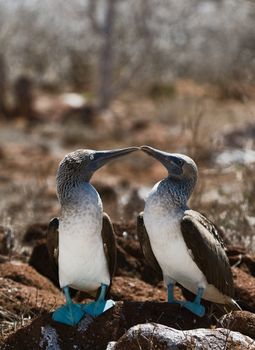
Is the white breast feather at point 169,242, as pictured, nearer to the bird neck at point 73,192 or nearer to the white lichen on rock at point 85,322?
the bird neck at point 73,192

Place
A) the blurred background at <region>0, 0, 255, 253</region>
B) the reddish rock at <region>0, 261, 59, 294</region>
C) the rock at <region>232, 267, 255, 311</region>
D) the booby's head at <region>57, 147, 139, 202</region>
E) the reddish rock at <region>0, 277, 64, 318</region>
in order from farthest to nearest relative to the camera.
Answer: the blurred background at <region>0, 0, 255, 253</region>, the reddish rock at <region>0, 261, 59, 294</region>, the rock at <region>232, 267, 255, 311</region>, the reddish rock at <region>0, 277, 64, 318</region>, the booby's head at <region>57, 147, 139, 202</region>

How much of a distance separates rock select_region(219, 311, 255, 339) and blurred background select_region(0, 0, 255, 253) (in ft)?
6.52

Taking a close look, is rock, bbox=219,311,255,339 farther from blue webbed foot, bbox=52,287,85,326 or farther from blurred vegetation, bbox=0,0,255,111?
blurred vegetation, bbox=0,0,255,111

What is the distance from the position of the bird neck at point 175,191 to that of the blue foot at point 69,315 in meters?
0.68

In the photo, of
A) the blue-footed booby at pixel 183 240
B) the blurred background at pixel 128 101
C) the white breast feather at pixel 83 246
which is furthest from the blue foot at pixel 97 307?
the blurred background at pixel 128 101

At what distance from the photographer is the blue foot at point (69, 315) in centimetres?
386

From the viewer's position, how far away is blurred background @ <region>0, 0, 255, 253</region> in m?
8.27

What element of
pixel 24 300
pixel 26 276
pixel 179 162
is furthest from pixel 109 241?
pixel 26 276

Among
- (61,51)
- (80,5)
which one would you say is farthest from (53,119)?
(61,51)

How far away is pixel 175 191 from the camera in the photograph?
13.2ft

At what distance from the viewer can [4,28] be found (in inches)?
1127

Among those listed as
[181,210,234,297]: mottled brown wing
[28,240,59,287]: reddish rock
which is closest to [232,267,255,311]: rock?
[181,210,234,297]: mottled brown wing

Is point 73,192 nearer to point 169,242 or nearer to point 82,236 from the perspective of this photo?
point 82,236

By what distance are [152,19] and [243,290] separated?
1796cm
